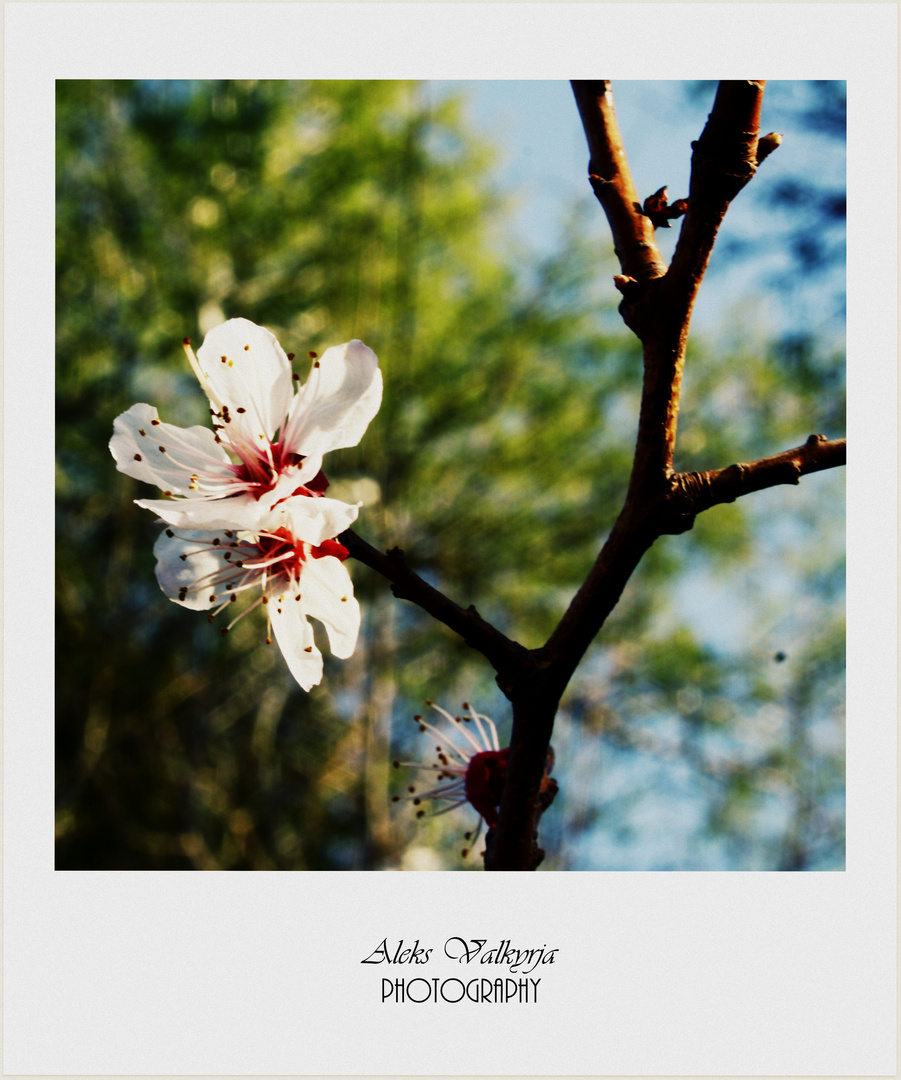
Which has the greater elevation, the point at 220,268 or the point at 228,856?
the point at 220,268

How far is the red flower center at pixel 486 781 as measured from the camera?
631 millimetres

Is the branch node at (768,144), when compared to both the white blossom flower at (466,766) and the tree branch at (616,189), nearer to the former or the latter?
the tree branch at (616,189)

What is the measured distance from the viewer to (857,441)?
3.20ft

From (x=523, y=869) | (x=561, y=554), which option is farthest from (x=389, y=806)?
(x=523, y=869)

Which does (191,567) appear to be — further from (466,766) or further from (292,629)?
(466,766)

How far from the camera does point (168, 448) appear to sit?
0.57 meters

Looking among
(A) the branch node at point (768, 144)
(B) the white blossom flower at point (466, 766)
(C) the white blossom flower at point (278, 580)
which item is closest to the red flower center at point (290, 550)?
(C) the white blossom flower at point (278, 580)

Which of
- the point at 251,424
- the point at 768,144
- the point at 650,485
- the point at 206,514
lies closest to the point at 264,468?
the point at 251,424

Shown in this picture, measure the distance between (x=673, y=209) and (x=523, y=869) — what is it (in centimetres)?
43

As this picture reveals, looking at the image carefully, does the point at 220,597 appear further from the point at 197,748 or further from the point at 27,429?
the point at 197,748

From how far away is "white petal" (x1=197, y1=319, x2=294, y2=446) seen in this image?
0.56 metres

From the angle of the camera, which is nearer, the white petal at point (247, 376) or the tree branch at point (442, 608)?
the tree branch at point (442, 608)

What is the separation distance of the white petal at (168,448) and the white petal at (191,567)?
40 mm
